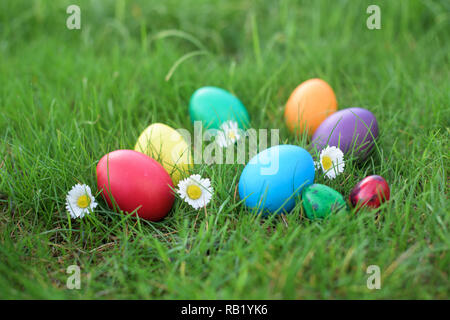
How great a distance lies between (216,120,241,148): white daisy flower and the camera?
192 centimetres

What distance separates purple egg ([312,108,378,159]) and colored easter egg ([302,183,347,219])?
0.33 meters

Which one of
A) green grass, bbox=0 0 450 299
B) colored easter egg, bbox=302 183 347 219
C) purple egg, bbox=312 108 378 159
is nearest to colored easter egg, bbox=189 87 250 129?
green grass, bbox=0 0 450 299

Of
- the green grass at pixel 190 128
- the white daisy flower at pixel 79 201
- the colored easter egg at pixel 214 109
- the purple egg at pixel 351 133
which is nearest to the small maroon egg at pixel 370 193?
the green grass at pixel 190 128

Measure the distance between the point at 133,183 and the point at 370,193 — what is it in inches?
Result: 35.8

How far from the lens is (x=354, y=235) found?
4.51ft

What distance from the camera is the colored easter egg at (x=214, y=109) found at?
2057mm

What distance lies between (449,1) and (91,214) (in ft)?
9.68

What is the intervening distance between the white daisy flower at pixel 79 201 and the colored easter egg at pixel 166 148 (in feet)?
1.09

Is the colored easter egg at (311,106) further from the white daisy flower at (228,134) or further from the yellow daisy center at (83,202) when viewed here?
the yellow daisy center at (83,202)

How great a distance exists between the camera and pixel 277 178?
1.52 m

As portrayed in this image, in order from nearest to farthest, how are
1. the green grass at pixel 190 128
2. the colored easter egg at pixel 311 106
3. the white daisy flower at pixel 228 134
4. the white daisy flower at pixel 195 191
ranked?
the green grass at pixel 190 128, the white daisy flower at pixel 195 191, the white daisy flower at pixel 228 134, the colored easter egg at pixel 311 106

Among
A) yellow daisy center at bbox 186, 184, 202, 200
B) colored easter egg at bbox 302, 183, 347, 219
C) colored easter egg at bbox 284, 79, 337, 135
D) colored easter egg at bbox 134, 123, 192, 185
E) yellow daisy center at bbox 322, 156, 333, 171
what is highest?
colored easter egg at bbox 284, 79, 337, 135

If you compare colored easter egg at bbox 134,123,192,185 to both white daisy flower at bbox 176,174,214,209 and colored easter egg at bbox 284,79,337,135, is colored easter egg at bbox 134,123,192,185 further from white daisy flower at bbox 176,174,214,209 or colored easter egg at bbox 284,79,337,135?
colored easter egg at bbox 284,79,337,135

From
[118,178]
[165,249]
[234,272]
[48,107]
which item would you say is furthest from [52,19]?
[234,272]
